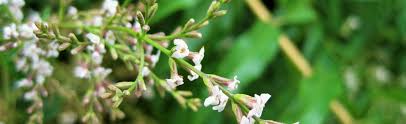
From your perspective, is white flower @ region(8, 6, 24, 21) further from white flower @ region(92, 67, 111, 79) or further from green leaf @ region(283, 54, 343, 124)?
green leaf @ region(283, 54, 343, 124)

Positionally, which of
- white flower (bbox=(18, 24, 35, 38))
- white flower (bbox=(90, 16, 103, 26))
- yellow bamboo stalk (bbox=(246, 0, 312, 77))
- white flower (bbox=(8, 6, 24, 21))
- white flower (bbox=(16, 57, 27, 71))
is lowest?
white flower (bbox=(16, 57, 27, 71))

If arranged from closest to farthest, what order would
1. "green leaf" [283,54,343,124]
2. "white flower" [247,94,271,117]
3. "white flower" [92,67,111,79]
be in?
"white flower" [247,94,271,117] < "white flower" [92,67,111,79] < "green leaf" [283,54,343,124]

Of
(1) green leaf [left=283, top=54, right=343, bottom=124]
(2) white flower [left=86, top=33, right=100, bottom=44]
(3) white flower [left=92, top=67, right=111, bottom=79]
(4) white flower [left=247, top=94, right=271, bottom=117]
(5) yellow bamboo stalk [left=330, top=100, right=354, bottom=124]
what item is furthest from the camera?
(5) yellow bamboo stalk [left=330, top=100, right=354, bottom=124]

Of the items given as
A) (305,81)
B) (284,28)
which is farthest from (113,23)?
(284,28)

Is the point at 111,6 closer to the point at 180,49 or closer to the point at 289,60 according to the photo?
the point at 180,49

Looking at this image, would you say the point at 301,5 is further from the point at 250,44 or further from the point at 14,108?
the point at 14,108

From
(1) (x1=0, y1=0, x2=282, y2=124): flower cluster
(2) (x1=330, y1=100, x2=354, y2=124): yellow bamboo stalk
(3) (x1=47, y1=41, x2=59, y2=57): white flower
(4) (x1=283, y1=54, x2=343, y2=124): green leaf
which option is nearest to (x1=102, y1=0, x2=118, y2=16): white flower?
(1) (x1=0, y1=0, x2=282, y2=124): flower cluster

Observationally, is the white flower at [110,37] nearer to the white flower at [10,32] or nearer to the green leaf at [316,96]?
the white flower at [10,32]

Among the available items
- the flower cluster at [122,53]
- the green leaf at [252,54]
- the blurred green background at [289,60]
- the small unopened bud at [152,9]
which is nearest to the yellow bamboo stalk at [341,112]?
the blurred green background at [289,60]
